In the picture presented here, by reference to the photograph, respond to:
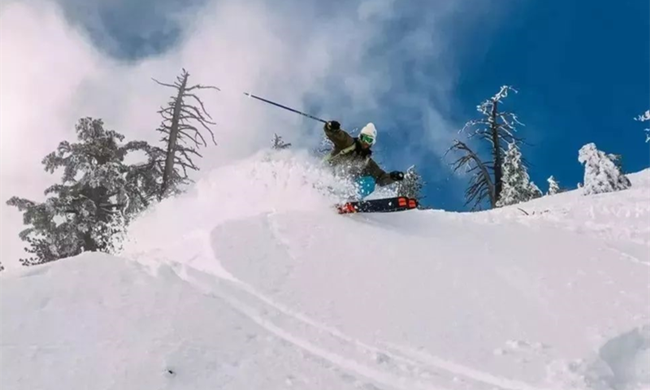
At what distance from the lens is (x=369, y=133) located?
13.8 meters

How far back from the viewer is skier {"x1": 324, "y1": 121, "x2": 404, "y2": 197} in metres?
13.6

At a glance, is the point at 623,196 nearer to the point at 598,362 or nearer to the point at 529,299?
the point at 529,299

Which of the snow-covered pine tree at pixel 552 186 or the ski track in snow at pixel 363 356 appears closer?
the ski track in snow at pixel 363 356

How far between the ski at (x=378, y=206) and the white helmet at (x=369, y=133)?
4.59 ft

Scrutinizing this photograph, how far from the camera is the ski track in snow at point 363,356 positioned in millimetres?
5820

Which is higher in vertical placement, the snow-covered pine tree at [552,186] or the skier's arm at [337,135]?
the snow-covered pine tree at [552,186]

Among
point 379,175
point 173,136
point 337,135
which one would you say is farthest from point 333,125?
point 173,136

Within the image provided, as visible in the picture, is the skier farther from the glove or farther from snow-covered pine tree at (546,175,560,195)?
snow-covered pine tree at (546,175,560,195)

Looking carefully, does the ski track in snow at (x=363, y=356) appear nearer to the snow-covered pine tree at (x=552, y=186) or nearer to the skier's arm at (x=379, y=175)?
the skier's arm at (x=379, y=175)

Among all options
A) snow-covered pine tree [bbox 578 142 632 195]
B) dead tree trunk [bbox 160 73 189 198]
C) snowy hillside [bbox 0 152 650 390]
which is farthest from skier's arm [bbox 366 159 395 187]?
dead tree trunk [bbox 160 73 189 198]

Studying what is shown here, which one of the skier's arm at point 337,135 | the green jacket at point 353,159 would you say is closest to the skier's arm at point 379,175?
the green jacket at point 353,159

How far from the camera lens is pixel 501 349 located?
6.53m

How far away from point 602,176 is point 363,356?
1500 cm

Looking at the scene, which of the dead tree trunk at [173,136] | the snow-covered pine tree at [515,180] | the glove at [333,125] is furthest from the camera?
the snow-covered pine tree at [515,180]
